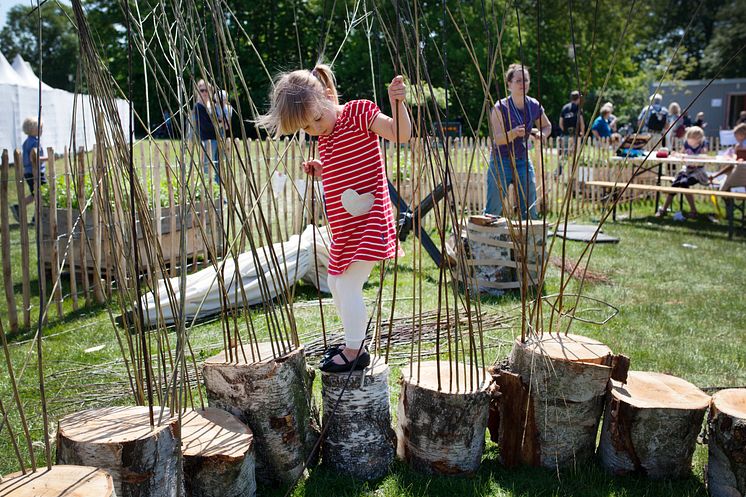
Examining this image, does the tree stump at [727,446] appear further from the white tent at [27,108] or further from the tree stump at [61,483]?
the white tent at [27,108]

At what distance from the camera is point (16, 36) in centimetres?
2873

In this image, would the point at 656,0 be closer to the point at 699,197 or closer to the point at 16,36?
the point at 699,197

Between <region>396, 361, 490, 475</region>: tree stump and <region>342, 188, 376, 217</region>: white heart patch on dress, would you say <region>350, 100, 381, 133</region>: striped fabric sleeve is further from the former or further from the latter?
<region>396, 361, 490, 475</region>: tree stump

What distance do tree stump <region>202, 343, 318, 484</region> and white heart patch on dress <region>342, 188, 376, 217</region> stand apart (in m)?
0.50

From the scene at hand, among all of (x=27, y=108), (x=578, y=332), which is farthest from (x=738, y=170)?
(x=27, y=108)

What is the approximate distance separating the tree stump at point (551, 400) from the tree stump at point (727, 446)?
344 mm

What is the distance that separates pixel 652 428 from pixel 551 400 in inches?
Result: 12.9

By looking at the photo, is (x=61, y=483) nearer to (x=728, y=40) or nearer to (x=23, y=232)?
(x=23, y=232)

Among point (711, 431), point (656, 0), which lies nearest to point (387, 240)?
point (711, 431)

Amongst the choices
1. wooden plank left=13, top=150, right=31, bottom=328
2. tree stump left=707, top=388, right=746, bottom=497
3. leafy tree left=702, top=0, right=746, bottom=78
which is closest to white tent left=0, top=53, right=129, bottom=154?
wooden plank left=13, top=150, right=31, bottom=328

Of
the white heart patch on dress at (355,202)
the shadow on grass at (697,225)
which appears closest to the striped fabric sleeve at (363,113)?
the white heart patch on dress at (355,202)

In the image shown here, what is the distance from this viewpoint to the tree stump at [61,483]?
150 centimetres

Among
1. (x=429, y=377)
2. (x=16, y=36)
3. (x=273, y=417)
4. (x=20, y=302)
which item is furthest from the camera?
(x=16, y=36)

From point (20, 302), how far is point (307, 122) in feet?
12.0
